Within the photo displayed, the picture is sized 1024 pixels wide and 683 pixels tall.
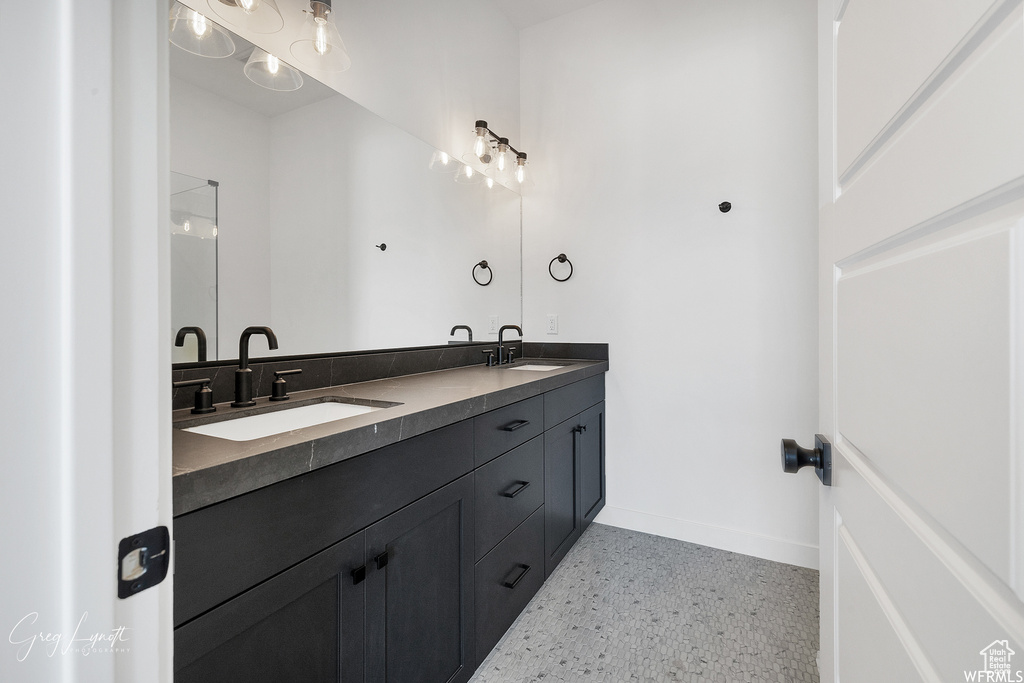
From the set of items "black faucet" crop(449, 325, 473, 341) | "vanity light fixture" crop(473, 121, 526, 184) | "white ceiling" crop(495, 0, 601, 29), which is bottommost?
"black faucet" crop(449, 325, 473, 341)

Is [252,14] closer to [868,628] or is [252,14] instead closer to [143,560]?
[143,560]

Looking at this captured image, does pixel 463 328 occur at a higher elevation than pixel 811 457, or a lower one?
higher

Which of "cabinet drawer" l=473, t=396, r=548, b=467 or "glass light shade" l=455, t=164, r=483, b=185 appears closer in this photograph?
"cabinet drawer" l=473, t=396, r=548, b=467

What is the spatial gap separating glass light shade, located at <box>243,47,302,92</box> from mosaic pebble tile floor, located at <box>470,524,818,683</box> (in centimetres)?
196

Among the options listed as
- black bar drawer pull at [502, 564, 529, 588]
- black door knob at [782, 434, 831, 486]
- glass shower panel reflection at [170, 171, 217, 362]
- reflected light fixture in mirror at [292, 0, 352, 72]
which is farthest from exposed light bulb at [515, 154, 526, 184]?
black door knob at [782, 434, 831, 486]

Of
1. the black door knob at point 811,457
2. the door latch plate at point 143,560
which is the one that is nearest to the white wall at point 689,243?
the black door knob at point 811,457

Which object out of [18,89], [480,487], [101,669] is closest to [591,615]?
[480,487]

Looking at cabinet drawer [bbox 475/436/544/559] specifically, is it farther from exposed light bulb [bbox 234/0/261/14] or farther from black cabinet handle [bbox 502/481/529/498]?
exposed light bulb [bbox 234/0/261/14]

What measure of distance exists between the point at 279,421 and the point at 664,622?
152cm

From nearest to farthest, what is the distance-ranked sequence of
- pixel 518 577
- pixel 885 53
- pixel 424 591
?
1. pixel 885 53
2. pixel 424 591
3. pixel 518 577

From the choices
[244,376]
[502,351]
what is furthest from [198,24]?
[502,351]

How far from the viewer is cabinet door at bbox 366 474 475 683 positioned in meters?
0.97

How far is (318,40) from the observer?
146 cm

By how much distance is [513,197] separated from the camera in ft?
8.75
